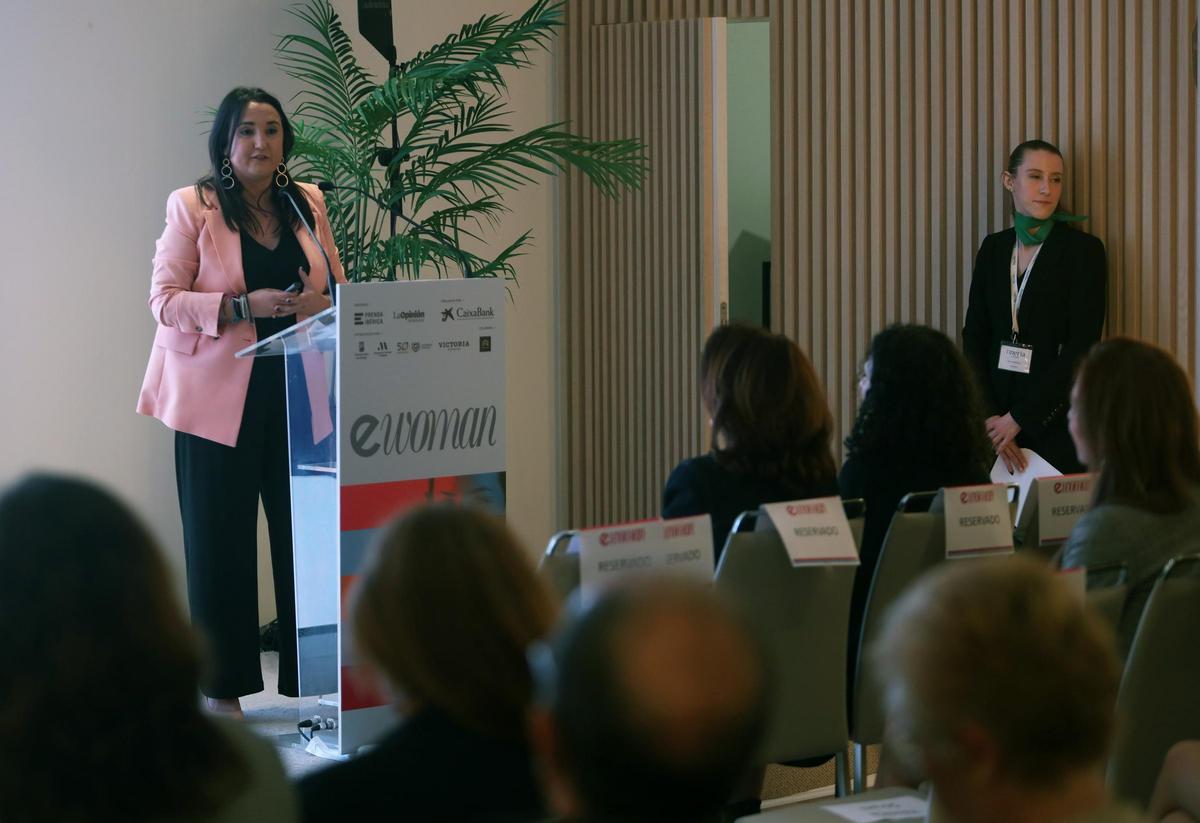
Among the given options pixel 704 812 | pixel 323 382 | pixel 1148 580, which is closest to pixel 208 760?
pixel 704 812

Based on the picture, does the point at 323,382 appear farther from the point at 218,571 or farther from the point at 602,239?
the point at 602,239

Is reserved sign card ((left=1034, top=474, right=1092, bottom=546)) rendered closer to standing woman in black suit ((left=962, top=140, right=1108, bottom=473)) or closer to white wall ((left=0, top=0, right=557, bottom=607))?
standing woman in black suit ((left=962, top=140, right=1108, bottom=473))

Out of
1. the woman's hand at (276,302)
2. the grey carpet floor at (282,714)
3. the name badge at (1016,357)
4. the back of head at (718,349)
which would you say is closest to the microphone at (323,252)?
the woman's hand at (276,302)

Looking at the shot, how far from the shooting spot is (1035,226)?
5.70 metres

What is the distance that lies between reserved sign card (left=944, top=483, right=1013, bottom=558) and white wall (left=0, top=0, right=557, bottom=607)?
9.97 ft

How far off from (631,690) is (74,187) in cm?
484

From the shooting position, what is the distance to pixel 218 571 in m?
4.36

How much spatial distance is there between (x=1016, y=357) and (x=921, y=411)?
2309 mm

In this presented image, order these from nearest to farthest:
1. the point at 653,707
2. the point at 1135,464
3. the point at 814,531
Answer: the point at 653,707, the point at 1135,464, the point at 814,531

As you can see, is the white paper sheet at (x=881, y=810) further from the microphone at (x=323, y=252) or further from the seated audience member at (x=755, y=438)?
the microphone at (x=323, y=252)

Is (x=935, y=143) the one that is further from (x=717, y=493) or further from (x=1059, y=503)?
(x=717, y=493)

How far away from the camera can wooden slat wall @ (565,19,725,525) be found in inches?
266

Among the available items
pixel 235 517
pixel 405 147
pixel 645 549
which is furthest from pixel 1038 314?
pixel 645 549

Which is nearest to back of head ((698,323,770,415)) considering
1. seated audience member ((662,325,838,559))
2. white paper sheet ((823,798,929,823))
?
seated audience member ((662,325,838,559))
